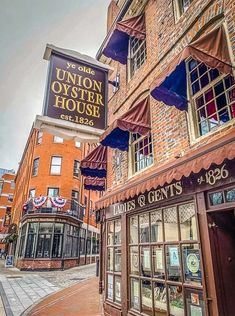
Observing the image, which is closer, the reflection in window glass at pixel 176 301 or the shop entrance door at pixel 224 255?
the shop entrance door at pixel 224 255

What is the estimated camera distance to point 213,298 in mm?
3674

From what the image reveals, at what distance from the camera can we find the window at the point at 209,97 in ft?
14.3

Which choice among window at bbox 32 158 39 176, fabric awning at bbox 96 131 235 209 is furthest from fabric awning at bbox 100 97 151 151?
window at bbox 32 158 39 176

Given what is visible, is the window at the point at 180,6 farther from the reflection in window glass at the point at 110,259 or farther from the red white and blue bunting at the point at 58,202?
the red white and blue bunting at the point at 58,202

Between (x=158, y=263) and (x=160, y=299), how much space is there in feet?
2.20

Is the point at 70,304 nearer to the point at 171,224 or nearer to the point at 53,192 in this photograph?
the point at 171,224

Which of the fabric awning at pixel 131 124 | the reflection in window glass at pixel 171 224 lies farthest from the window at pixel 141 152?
the reflection in window glass at pixel 171 224

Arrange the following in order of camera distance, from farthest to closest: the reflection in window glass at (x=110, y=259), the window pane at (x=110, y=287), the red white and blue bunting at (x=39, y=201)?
the red white and blue bunting at (x=39, y=201) < the reflection in window glass at (x=110, y=259) < the window pane at (x=110, y=287)

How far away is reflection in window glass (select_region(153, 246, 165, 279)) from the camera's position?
5041 mm

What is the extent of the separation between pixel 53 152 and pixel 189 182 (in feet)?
77.2

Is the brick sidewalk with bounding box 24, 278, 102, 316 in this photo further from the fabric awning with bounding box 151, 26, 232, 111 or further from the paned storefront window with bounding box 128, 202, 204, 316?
the fabric awning with bounding box 151, 26, 232, 111

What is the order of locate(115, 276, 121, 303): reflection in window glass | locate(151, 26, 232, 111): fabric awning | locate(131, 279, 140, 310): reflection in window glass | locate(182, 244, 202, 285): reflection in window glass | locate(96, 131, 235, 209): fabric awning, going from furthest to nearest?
locate(115, 276, 121, 303): reflection in window glass, locate(131, 279, 140, 310): reflection in window glass, locate(182, 244, 202, 285): reflection in window glass, locate(151, 26, 232, 111): fabric awning, locate(96, 131, 235, 209): fabric awning

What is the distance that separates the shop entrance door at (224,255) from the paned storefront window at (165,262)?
348 millimetres

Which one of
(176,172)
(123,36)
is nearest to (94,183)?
(123,36)
